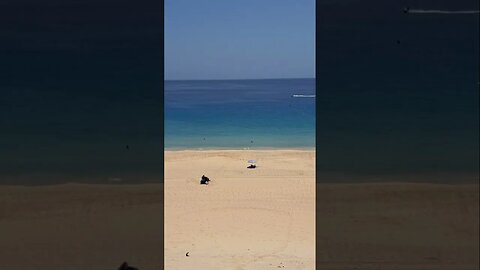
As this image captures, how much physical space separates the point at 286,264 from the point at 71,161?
144 centimetres

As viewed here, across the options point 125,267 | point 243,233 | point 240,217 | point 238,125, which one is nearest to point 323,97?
point 243,233

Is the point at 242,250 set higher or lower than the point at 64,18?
lower

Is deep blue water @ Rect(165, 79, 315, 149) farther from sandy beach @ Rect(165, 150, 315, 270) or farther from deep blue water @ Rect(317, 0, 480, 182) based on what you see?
deep blue water @ Rect(317, 0, 480, 182)

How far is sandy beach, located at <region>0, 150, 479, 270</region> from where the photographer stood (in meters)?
3.40

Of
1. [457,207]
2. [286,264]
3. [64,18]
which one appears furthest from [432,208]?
[64,18]

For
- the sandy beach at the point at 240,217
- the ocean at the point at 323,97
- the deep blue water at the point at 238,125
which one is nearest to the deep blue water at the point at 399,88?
the ocean at the point at 323,97

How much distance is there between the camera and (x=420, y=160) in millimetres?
3596

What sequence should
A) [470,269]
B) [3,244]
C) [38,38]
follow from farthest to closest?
[38,38] → [3,244] → [470,269]

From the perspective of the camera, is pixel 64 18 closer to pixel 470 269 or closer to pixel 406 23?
pixel 406 23

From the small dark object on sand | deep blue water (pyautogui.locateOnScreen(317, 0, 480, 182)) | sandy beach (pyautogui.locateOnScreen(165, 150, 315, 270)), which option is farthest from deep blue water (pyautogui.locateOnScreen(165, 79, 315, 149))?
the small dark object on sand

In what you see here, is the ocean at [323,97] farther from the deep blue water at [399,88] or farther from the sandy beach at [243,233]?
the sandy beach at [243,233]

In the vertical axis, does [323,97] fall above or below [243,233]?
above

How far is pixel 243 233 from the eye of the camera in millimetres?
4328

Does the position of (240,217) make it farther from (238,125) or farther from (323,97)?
(238,125)
